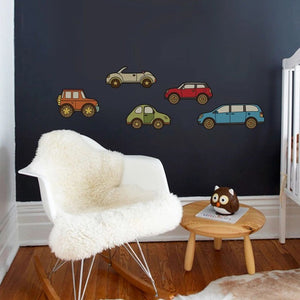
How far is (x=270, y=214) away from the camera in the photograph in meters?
2.69

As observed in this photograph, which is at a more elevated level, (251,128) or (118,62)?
(118,62)

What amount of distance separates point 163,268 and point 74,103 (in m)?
1.13

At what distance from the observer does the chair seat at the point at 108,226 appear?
1.56 metres

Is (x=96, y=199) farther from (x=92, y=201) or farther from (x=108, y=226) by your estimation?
(x=108, y=226)

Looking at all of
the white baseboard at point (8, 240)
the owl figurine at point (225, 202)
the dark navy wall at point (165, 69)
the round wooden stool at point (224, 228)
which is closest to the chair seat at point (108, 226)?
the round wooden stool at point (224, 228)

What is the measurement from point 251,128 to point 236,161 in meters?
0.24

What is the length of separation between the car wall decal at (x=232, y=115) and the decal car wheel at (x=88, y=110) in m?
0.68

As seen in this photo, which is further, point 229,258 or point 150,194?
point 229,258

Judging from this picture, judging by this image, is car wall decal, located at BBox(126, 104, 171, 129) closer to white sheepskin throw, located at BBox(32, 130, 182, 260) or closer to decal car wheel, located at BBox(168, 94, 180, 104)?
decal car wheel, located at BBox(168, 94, 180, 104)

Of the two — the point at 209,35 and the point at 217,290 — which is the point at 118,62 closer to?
the point at 209,35

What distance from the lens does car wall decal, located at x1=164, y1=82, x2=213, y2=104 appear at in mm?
2564

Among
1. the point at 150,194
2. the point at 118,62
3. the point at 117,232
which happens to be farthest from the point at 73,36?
the point at 117,232

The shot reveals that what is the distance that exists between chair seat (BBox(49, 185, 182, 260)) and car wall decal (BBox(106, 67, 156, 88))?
95 centimetres

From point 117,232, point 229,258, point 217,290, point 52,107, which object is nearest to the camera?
point 117,232
